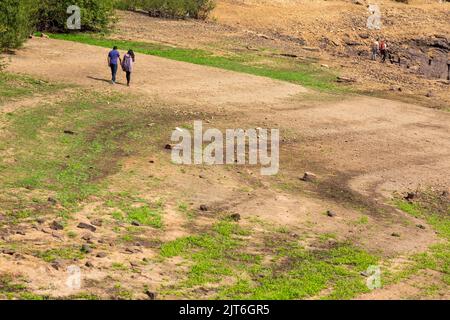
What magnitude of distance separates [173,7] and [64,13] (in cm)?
970

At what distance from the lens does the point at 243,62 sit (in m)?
42.5

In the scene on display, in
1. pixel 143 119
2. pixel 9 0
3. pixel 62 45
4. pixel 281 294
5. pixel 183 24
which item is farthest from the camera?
pixel 183 24

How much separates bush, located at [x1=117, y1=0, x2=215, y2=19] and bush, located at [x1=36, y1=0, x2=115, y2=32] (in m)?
7.23

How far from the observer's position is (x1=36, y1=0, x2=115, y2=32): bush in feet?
143

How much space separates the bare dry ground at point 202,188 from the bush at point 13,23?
692 mm

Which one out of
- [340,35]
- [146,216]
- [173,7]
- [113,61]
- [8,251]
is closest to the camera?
[8,251]

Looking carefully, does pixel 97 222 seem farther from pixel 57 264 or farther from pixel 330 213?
pixel 330 213

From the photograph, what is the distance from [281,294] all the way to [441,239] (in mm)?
6122

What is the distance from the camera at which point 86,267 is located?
15.7 meters

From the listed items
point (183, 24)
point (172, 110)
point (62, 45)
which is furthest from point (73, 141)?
point (183, 24)

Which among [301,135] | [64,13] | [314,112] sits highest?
[64,13]

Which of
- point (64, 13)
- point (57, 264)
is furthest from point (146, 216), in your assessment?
point (64, 13)

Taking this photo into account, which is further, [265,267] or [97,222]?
[97,222]

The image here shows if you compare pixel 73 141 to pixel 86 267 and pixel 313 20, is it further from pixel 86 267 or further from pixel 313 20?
pixel 313 20
